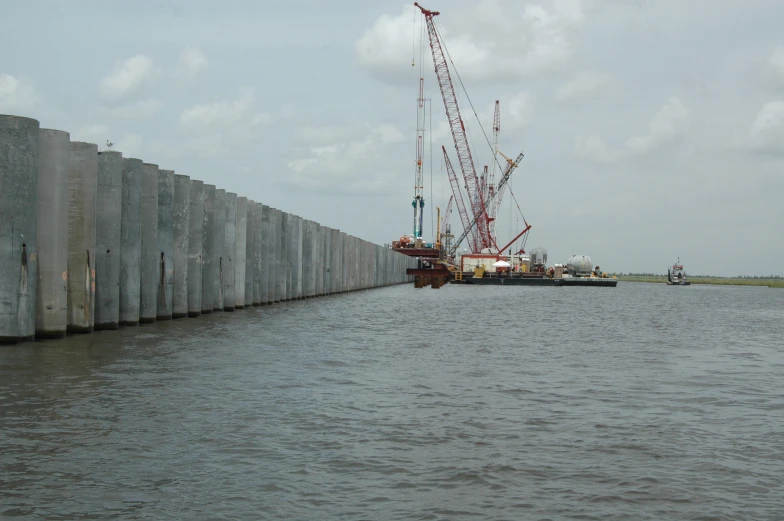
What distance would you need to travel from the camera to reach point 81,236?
19.1 meters

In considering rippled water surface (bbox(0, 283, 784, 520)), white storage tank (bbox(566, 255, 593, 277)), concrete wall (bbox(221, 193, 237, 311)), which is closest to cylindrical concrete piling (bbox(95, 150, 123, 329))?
rippled water surface (bbox(0, 283, 784, 520))

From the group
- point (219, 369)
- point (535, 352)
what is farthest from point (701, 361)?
point (219, 369)

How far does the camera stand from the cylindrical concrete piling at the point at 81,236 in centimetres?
1895

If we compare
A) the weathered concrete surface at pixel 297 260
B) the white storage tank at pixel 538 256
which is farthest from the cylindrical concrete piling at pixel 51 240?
the white storage tank at pixel 538 256

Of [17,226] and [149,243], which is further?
[149,243]

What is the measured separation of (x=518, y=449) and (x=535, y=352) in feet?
38.7

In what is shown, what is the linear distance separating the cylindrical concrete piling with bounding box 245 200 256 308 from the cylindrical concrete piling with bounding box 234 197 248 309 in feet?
3.36

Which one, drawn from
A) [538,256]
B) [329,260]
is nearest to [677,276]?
[538,256]

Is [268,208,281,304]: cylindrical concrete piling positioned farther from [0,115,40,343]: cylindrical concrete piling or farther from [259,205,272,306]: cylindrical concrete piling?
[0,115,40,343]: cylindrical concrete piling

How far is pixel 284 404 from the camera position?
12.3m

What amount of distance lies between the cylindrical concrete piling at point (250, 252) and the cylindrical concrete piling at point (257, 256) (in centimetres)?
25

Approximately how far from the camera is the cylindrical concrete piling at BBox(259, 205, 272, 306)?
37.0 m

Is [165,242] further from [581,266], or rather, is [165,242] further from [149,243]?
[581,266]

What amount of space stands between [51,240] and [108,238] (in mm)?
2662
